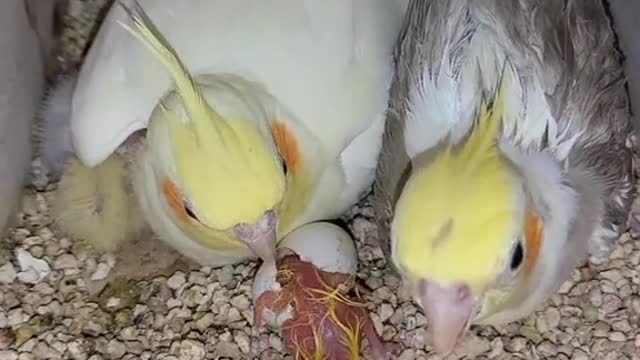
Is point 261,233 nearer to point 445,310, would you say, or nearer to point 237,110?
point 237,110

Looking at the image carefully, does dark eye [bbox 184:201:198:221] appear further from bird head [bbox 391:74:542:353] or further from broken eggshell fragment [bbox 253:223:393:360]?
bird head [bbox 391:74:542:353]

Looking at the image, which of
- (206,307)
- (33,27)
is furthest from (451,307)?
(33,27)

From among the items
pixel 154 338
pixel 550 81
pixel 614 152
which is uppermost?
pixel 550 81

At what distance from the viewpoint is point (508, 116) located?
186 cm

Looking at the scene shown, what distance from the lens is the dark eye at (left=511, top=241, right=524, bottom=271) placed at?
172 centimetres

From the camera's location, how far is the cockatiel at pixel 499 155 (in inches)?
67.0

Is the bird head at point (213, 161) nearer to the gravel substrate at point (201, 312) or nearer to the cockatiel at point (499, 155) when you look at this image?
the cockatiel at point (499, 155)

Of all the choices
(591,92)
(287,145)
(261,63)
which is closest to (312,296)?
(287,145)

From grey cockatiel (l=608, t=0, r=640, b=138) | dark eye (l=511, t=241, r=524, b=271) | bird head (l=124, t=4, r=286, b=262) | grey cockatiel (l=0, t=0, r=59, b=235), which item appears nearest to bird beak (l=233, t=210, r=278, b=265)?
bird head (l=124, t=4, r=286, b=262)

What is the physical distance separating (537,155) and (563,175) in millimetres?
45

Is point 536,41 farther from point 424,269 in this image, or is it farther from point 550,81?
point 424,269

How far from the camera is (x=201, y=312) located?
2.17m

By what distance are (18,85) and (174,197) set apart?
0.43 m

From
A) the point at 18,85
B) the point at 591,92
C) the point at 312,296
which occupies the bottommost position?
the point at 312,296
